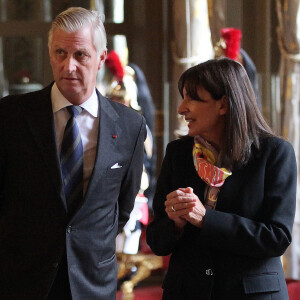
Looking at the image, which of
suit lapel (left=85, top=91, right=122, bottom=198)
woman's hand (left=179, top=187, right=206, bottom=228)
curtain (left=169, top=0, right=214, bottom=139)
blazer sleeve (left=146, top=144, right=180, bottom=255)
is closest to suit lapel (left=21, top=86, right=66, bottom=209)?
suit lapel (left=85, top=91, right=122, bottom=198)

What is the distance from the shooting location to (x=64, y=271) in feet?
6.91

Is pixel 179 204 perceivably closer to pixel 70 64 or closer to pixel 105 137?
pixel 105 137

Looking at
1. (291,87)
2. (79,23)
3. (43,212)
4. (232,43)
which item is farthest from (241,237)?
(291,87)

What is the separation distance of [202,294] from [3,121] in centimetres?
83

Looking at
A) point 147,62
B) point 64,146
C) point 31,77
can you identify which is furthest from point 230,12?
point 64,146

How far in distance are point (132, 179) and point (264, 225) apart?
0.60 meters

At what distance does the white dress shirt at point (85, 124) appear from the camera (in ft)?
7.06

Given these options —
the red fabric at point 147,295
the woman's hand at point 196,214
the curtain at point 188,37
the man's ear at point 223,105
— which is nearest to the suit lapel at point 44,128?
the woman's hand at point 196,214

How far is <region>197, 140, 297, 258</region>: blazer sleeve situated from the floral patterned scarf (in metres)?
0.08

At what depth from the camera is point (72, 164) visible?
2.12m

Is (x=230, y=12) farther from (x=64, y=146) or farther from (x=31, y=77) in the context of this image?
(x=64, y=146)

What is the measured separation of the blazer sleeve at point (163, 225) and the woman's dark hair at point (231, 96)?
177 millimetres

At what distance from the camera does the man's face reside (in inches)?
82.0

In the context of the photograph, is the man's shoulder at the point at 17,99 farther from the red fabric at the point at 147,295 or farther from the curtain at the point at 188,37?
the curtain at the point at 188,37
